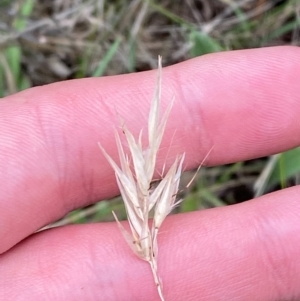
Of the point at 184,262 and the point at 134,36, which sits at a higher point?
the point at 134,36

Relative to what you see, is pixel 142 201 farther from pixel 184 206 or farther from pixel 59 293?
pixel 184 206

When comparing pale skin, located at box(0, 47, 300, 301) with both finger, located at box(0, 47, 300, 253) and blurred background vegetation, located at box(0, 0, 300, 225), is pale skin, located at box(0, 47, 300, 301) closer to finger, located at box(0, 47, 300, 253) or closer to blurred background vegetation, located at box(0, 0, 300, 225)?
finger, located at box(0, 47, 300, 253)

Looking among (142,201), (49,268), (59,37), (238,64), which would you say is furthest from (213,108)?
(59,37)

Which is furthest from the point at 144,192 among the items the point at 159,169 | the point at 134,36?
the point at 134,36

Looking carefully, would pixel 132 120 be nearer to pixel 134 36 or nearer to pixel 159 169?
pixel 159 169

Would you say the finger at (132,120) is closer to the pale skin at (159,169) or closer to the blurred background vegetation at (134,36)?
the pale skin at (159,169)

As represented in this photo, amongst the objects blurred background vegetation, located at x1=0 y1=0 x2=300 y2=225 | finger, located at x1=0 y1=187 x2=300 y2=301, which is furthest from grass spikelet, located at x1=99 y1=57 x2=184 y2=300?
blurred background vegetation, located at x1=0 y1=0 x2=300 y2=225
